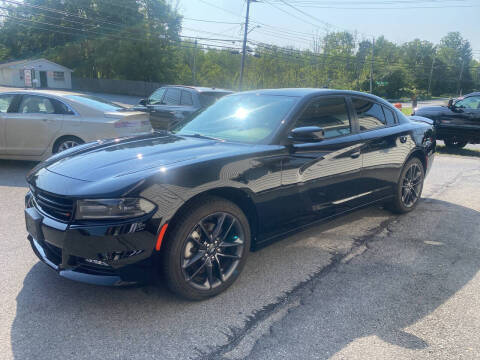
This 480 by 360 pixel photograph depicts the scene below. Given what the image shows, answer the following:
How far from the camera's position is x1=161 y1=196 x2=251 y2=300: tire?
2779mm

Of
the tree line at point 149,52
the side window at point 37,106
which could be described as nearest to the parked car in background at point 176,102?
the side window at point 37,106

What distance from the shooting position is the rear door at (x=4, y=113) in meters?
7.20

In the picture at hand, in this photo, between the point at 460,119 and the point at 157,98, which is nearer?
the point at 157,98

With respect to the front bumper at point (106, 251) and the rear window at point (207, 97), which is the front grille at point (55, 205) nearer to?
the front bumper at point (106, 251)

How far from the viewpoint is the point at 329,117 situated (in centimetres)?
410

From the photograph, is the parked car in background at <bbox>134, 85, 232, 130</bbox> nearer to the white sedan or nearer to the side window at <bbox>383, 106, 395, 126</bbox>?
the white sedan

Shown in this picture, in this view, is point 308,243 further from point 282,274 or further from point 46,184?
point 46,184

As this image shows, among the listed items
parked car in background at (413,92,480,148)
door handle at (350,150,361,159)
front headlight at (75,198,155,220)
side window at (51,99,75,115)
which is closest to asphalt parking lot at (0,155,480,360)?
front headlight at (75,198,155,220)

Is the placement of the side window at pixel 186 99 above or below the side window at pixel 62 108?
above

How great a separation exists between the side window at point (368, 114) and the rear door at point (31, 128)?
17.3 feet

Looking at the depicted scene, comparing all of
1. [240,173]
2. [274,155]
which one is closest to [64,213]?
[240,173]

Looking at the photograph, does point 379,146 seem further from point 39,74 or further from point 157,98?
point 39,74

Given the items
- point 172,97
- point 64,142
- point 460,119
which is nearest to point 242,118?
point 64,142

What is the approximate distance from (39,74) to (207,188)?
57.5m
